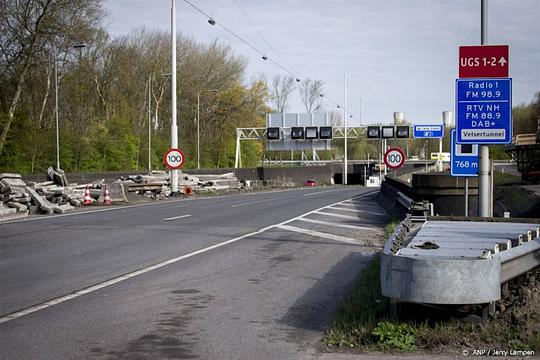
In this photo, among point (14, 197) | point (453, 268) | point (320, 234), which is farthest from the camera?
point (14, 197)

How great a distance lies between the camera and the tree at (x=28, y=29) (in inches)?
1454

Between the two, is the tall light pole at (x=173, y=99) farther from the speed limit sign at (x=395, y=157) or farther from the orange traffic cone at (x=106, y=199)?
the speed limit sign at (x=395, y=157)

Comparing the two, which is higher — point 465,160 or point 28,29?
point 28,29

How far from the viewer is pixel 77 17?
3966 centimetres

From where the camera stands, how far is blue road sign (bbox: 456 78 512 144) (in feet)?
33.3

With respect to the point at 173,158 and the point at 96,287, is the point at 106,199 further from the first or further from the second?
the point at 96,287

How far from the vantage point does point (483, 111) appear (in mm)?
10344

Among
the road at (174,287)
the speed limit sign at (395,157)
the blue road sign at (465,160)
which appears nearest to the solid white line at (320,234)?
the road at (174,287)

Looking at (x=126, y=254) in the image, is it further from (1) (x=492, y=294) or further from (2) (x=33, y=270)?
(1) (x=492, y=294)

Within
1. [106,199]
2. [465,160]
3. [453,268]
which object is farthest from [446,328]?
[106,199]

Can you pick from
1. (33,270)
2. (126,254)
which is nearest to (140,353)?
(33,270)

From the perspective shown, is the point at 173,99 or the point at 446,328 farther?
the point at 173,99

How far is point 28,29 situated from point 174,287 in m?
32.5

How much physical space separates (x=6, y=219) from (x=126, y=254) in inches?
377
